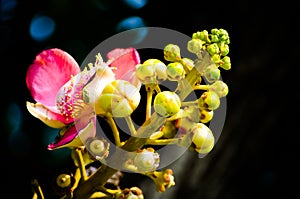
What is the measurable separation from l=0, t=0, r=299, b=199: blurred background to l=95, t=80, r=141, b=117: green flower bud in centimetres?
87

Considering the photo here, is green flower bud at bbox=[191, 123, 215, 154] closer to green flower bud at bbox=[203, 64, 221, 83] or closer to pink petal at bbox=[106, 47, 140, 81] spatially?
green flower bud at bbox=[203, 64, 221, 83]

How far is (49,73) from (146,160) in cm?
28

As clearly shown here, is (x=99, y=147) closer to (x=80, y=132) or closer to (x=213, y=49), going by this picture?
(x=80, y=132)

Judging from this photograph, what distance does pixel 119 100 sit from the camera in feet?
2.55

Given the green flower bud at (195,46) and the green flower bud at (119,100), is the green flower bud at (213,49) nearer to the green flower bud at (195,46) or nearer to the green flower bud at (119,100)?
the green flower bud at (195,46)

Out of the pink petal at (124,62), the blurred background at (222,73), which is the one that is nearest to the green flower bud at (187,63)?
the pink petal at (124,62)

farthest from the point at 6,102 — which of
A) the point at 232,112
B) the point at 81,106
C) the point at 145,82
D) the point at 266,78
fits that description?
the point at 145,82

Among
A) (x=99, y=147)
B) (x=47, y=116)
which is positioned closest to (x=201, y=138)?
(x=99, y=147)

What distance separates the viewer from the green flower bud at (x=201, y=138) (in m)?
0.78

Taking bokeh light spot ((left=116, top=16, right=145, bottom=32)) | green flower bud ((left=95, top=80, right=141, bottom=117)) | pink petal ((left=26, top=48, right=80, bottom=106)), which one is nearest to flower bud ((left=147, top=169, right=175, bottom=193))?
green flower bud ((left=95, top=80, right=141, bottom=117))

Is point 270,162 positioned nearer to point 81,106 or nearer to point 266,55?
point 266,55

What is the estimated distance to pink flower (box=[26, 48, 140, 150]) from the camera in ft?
2.87

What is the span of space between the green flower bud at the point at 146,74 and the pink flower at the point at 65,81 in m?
0.05

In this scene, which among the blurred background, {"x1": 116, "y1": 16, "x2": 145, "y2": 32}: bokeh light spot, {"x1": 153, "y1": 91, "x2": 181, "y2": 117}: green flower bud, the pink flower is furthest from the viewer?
{"x1": 116, "y1": 16, "x2": 145, "y2": 32}: bokeh light spot
